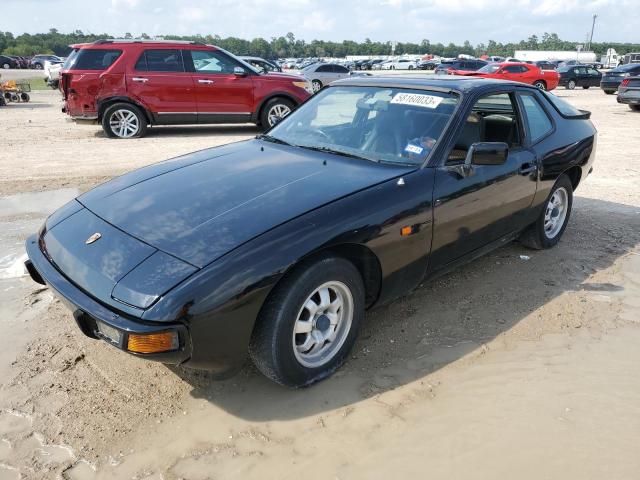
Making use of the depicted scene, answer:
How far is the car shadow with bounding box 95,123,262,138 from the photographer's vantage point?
1092 cm

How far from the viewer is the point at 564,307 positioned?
12.4ft

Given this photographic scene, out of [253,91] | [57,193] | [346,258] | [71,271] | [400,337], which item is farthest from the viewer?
[253,91]

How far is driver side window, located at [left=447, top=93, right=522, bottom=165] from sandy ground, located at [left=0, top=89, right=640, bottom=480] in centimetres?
111

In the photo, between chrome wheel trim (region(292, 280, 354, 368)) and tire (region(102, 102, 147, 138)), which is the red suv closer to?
tire (region(102, 102, 147, 138))

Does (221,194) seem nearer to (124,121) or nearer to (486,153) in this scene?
(486,153)

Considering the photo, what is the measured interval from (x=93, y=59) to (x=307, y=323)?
9.25 m

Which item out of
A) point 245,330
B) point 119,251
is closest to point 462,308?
point 245,330

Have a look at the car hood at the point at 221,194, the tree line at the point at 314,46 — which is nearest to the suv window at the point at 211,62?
the car hood at the point at 221,194

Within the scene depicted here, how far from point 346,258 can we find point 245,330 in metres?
0.74

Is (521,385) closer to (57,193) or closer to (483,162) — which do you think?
(483,162)

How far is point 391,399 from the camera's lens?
2740mm

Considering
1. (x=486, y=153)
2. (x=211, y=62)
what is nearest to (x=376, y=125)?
(x=486, y=153)

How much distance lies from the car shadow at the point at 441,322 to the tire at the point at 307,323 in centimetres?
14

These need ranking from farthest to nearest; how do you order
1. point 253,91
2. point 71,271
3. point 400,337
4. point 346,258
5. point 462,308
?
point 253,91
point 462,308
point 400,337
point 346,258
point 71,271
